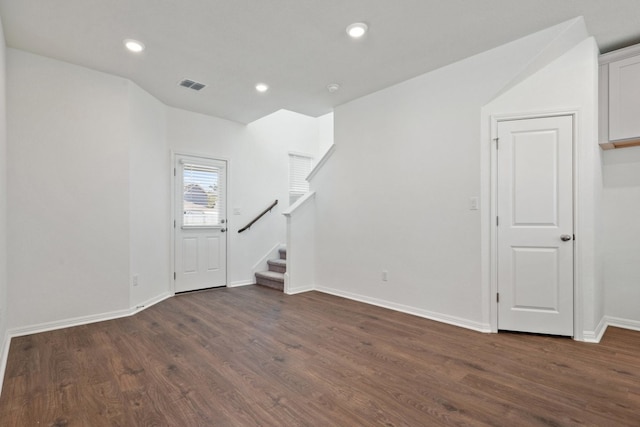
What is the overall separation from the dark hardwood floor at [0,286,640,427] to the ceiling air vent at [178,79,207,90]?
8.94 ft

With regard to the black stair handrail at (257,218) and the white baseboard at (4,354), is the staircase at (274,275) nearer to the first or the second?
the black stair handrail at (257,218)

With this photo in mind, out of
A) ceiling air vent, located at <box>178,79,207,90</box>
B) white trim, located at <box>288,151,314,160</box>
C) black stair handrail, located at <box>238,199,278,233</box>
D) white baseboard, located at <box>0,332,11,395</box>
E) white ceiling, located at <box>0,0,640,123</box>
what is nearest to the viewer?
white baseboard, located at <box>0,332,11,395</box>

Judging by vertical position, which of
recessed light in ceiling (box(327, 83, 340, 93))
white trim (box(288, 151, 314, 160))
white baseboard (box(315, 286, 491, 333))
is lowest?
white baseboard (box(315, 286, 491, 333))

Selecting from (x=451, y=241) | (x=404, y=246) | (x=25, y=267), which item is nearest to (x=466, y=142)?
(x=451, y=241)

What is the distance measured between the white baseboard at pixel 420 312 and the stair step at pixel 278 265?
938 millimetres

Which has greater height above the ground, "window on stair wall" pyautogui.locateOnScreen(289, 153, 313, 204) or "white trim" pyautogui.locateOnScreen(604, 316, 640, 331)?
"window on stair wall" pyautogui.locateOnScreen(289, 153, 313, 204)

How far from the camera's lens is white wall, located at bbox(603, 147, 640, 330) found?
3.16m

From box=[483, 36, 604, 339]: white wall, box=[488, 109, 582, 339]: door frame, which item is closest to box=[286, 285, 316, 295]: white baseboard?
box=[488, 109, 582, 339]: door frame

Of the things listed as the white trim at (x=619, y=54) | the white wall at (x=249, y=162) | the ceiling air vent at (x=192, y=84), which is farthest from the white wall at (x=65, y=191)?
the white trim at (x=619, y=54)

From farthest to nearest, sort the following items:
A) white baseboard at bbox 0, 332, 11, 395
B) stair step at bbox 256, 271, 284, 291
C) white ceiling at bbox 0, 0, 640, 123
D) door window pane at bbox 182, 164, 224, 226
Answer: stair step at bbox 256, 271, 284, 291, door window pane at bbox 182, 164, 224, 226, white ceiling at bbox 0, 0, 640, 123, white baseboard at bbox 0, 332, 11, 395

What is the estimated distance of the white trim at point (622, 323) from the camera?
3.15 metres

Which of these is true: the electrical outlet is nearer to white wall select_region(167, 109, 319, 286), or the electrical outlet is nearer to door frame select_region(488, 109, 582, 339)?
door frame select_region(488, 109, 582, 339)

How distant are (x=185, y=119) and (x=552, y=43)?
4.44 metres

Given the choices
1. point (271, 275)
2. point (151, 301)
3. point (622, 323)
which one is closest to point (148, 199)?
point (151, 301)
